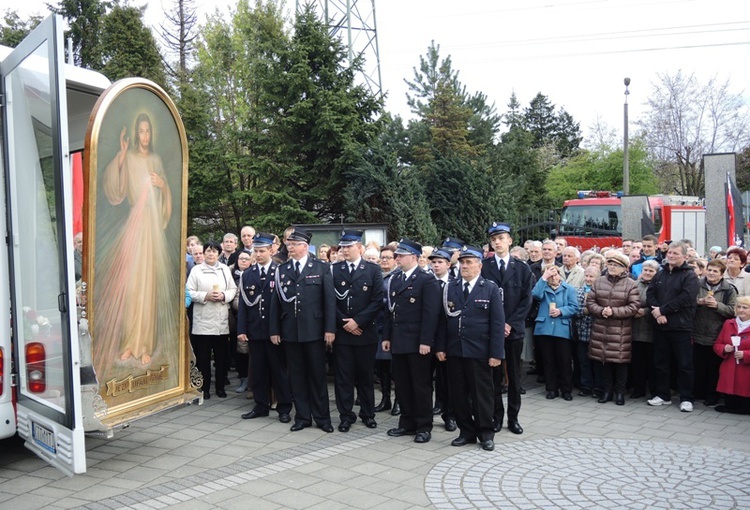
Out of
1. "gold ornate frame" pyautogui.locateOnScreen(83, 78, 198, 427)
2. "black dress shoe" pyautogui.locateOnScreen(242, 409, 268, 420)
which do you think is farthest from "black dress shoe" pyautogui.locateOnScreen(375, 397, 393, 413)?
"gold ornate frame" pyautogui.locateOnScreen(83, 78, 198, 427)

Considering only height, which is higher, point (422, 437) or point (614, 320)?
point (614, 320)

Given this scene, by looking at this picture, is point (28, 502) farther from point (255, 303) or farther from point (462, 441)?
point (462, 441)

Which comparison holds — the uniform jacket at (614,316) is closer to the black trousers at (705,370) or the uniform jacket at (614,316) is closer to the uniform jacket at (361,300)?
the black trousers at (705,370)

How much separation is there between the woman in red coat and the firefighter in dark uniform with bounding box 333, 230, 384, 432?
415 cm

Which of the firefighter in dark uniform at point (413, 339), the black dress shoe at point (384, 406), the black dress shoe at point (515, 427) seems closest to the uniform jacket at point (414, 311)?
the firefighter in dark uniform at point (413, 339)

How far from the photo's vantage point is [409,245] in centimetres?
745

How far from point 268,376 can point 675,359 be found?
203 inches

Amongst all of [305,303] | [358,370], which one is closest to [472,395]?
[358,370]

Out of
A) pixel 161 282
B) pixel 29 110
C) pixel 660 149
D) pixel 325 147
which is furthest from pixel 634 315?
pixel 660 149

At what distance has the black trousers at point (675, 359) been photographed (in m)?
8.47

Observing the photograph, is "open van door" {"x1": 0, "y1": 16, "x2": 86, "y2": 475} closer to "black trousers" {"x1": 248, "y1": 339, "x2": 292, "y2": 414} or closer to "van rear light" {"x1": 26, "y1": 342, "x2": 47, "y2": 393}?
"van rear light" {"x1": 26, "y1": 342, "x2": 47, "y2": 393}

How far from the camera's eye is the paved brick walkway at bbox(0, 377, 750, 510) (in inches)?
207

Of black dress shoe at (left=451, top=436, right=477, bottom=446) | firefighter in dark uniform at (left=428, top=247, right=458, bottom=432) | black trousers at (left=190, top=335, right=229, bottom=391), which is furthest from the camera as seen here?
black trousers at (left=190, top=335, right=229, bottom=391)

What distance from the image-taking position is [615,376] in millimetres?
9016
